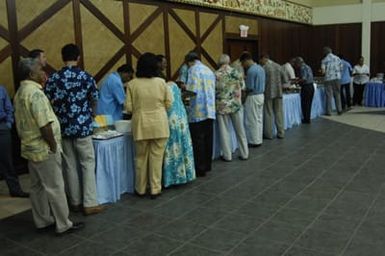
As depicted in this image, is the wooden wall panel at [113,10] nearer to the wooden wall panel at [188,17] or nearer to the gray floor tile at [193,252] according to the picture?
the wooden wall panel at [188,17]

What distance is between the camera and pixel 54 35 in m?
5.48

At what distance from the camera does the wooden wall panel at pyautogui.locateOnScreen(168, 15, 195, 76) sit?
752 cm

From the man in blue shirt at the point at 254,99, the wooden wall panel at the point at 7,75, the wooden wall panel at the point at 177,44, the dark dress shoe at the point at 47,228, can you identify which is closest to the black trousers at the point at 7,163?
the wooden wall panel at the point at 7,75

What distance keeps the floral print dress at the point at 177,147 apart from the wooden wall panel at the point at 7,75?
6.91 feet

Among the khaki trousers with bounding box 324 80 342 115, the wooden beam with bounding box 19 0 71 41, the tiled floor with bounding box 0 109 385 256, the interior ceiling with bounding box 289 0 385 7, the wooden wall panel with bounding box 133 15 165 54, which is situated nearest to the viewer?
the tiled floor with bounding box 0 109 385 256

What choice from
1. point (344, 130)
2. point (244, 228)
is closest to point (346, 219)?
point (244, 228)

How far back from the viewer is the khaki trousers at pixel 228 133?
5.52m

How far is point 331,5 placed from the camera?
42.6ft

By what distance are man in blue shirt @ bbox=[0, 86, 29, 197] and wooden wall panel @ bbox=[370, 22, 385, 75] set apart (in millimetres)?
11073

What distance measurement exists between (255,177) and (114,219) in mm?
1855

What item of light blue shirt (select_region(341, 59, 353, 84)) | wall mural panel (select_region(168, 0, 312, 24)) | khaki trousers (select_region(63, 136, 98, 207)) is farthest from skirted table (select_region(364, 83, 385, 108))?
khaki trousers (select_region(63, 136, 98, 207))

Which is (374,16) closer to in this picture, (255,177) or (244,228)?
(255,177)

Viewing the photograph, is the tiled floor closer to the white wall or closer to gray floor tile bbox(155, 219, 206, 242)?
gray floor tile bbox(155, 219, 206, 242)

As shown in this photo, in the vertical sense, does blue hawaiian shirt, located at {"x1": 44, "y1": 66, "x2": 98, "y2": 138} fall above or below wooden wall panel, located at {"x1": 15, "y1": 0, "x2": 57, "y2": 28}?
below
